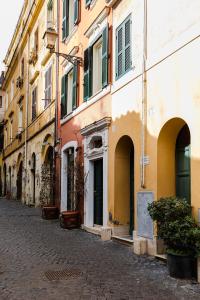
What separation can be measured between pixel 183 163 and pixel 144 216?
4.68 feet

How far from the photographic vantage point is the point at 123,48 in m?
10.2

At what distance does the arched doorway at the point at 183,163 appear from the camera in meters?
8.07

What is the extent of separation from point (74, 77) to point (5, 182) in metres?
20.1

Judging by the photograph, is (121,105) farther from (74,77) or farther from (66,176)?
(66,176)

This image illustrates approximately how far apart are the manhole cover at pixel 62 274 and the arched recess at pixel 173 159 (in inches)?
90.1

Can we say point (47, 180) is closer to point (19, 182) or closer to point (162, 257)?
point (19, 182)

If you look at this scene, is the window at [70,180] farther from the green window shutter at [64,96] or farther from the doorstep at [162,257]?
the doorstep at [162,257]

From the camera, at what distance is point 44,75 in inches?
729

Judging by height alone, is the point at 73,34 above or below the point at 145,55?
above

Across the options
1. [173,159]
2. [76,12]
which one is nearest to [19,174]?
[76,12]

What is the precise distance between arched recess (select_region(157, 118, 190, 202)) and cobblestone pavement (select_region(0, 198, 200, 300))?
145 centimetres

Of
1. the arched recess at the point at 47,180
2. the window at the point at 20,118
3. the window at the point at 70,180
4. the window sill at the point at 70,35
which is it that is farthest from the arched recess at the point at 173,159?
the window at the point at 20,118

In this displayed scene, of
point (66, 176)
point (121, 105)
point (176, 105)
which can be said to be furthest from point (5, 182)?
point (176, 105)

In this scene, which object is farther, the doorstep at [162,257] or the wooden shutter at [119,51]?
the wooden shutter at [119,51]
